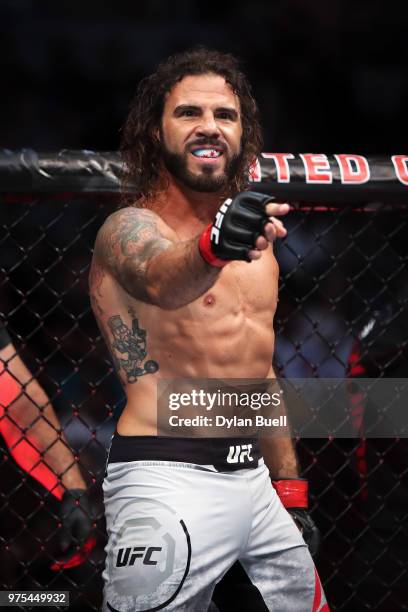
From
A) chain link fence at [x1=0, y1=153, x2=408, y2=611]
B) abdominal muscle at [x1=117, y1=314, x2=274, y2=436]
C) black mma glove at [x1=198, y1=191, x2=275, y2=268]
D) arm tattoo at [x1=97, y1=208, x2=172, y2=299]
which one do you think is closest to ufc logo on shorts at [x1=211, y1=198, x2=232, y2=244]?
black mma glove at [x1=198, y1=191, x2=275, y2=268]

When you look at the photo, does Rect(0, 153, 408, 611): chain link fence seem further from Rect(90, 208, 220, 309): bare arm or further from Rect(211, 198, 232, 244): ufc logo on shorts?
Rect(211, 198, 232, 244): ufc logo on shorts

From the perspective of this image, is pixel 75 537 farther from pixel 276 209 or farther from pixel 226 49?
pixel 226 49

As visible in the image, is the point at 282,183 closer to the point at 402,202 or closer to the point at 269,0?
the point at 402,202

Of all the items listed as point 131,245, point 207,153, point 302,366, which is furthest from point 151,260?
point 302,366

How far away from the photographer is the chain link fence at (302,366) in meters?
2.23

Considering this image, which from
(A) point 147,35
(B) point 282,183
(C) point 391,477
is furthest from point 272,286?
(A) point 147,35

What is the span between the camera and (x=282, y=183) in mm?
2014

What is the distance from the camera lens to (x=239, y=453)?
5.91 feet

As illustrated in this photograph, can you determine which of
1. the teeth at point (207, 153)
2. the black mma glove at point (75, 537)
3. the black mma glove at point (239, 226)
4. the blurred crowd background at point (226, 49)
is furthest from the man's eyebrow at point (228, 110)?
the blurred crowd background at point (226, 49)

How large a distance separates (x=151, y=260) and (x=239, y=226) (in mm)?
260

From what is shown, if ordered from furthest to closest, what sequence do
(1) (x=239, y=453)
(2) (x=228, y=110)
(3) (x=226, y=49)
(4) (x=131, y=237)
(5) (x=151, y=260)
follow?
(3) (x=226, y=49) < (2) (x=228, y=110) < (1) (x=239, y=453) < (4) (x=131, y=237) < (5) (x=151, y=260)

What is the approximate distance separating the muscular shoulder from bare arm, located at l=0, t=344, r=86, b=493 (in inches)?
21.6

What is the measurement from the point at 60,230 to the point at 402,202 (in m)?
2.15

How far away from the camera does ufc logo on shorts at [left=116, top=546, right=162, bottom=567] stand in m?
1.65
